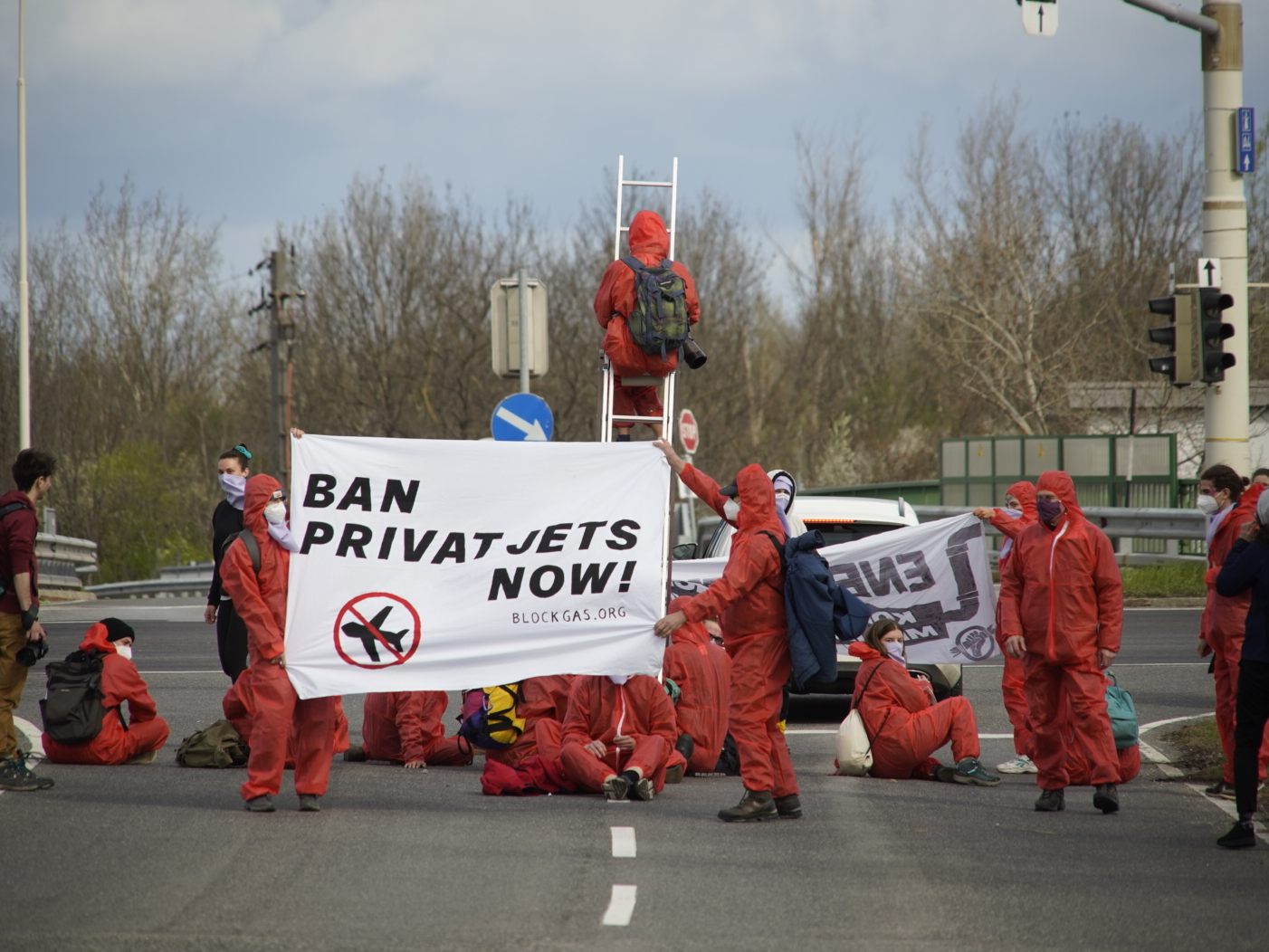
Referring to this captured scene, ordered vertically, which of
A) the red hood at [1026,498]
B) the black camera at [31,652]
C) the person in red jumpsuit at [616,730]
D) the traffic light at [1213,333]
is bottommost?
the person in red jumpsuit at [616,730]

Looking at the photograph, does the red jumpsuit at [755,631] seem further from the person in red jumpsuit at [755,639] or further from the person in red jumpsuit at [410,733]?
the person in red jumpsuit at [410,733]

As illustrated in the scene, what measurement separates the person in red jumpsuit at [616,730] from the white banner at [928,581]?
312 cm

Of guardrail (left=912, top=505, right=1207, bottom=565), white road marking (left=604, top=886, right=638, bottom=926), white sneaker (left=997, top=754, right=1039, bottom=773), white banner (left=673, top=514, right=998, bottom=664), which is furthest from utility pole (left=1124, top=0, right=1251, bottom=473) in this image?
guardrail (left=912, top=505, right=1207, bottom=565)

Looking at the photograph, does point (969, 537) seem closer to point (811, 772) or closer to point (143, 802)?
point (811, 772)

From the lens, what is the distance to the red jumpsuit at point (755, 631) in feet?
31.9

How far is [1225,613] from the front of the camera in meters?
10.7

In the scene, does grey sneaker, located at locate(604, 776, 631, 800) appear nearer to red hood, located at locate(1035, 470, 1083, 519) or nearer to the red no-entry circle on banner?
the red no-entry circle on banner

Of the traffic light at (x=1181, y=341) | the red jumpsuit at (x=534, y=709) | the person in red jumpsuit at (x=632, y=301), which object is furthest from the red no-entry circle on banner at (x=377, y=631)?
the traffic light at (x=1181, y=341)

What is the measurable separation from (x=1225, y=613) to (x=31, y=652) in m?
7.18

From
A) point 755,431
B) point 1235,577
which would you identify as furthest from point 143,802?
point 755,431

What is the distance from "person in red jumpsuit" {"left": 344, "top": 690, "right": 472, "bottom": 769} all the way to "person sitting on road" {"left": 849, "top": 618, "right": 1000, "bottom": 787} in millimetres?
2806

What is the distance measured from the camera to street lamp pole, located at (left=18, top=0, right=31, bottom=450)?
115 feet

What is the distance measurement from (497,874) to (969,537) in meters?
6.55

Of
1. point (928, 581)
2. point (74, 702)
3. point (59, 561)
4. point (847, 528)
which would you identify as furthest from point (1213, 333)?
point (59, 561)
